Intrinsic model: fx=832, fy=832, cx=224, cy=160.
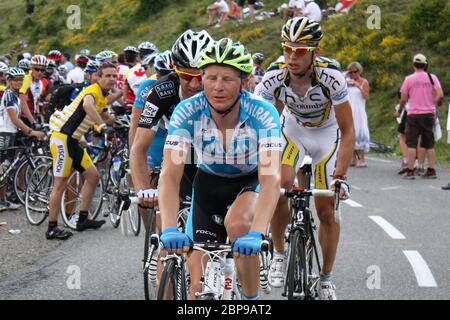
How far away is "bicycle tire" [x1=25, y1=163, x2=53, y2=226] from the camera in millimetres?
10945

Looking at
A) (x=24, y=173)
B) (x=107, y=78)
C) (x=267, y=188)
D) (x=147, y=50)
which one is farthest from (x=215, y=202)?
(x=147, y=50)

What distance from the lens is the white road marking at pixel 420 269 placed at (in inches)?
296

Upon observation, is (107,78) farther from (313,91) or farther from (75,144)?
(313,91)

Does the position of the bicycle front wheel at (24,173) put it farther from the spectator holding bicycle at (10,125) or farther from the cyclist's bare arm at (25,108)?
the cyclist's bare arm at (25,108)

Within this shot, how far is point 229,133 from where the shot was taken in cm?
501

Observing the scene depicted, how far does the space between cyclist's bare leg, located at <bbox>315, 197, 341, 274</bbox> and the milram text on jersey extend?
721 mm

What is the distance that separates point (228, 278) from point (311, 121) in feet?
9.90

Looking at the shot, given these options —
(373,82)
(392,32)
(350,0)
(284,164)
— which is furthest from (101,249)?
(350,0)

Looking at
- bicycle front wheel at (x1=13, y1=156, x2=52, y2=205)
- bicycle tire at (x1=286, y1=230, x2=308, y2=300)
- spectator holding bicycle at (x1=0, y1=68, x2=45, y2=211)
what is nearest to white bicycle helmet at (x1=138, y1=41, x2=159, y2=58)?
spectator holding bicycle at (x1=0, y1=68, x2=45, y2=211)

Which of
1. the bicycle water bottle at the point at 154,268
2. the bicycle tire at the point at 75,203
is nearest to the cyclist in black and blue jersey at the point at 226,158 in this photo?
the bicycle water bottle at the point at 154,268

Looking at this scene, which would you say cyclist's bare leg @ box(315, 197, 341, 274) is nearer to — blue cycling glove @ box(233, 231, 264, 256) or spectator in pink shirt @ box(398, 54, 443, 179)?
blue cycling glove @ box(233, 231, 264, 256)

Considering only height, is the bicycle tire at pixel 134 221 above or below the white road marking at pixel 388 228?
above

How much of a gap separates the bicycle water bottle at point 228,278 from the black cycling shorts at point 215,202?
0.86 m

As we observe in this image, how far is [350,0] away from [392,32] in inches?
197
